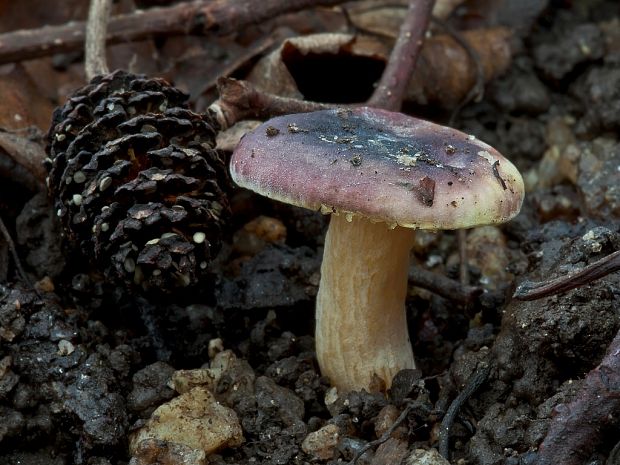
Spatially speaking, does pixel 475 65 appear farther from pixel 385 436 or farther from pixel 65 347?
pixel 65 347

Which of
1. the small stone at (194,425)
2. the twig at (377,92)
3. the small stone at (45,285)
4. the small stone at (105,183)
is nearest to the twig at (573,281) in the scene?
the small stone at (194,425)

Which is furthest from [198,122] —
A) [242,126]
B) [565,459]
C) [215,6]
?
[565,459]

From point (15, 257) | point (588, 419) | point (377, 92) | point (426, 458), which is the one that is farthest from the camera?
point (377, 92)

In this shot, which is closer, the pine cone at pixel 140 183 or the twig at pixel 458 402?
the twig at pixel 458 402

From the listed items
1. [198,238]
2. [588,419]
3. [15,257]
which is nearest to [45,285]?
[15,257]

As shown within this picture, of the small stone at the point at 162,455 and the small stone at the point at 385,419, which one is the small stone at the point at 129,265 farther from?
the small stone at the point at 385,419

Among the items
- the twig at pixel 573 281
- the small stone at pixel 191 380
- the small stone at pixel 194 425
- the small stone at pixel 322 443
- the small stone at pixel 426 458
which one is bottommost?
the small stone at pixel 322 443
